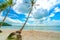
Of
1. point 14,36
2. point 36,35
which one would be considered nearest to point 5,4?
point 14,36

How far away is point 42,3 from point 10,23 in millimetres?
470

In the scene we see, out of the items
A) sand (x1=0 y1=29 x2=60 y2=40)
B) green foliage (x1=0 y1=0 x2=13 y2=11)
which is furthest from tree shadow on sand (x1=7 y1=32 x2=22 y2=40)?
green foliage (x1=0 y1=0 x2=13 y2=11)

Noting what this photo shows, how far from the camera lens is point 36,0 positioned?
1876 mm

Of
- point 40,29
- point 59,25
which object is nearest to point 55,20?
point 59,25

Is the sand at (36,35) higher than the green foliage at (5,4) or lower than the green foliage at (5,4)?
lower

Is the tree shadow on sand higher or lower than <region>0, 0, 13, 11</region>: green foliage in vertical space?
lower

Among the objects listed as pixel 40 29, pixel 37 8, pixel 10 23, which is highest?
pixel 37 8

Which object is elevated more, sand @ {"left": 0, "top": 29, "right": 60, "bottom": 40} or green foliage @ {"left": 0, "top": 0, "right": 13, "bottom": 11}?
green foliage @ {"left": 0, "top": 0, "right": 13, "bottom": 11}

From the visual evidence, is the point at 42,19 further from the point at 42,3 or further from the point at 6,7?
the point at 6,7

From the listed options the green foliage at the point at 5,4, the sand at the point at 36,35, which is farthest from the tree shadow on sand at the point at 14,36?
the green foliage at the point at 5,4

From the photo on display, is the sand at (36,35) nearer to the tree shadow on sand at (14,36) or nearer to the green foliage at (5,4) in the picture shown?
the tree shadow on sand at (14,36)

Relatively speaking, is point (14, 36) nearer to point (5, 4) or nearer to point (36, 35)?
point (36, 35)

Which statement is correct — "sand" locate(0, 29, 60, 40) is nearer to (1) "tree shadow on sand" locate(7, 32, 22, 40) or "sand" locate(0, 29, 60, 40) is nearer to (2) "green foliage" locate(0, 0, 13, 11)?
(1) "tree shadow on sand" locate(7, 32, 22, 40)

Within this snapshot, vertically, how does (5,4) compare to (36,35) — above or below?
above
